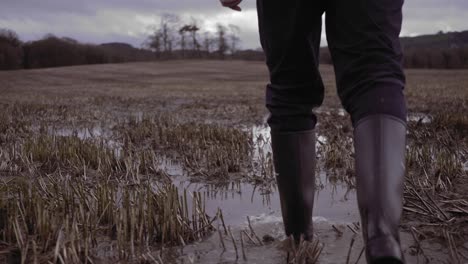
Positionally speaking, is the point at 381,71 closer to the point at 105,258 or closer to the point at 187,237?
the point at 187,237

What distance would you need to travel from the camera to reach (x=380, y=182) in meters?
1.22

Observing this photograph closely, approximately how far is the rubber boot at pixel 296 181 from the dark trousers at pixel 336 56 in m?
0.05

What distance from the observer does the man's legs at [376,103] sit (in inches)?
47.9

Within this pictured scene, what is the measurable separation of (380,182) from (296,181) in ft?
1.61

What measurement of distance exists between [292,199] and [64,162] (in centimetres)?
230

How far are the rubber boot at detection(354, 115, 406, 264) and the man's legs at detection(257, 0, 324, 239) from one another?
37 cm

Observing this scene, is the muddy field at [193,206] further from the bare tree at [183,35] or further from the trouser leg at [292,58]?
the bare tree at [183,35]

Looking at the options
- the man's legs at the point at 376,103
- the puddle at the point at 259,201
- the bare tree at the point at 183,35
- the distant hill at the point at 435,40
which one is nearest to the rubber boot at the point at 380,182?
the man's legs at the point at 376,103

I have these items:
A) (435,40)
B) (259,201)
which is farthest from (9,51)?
(435,40)

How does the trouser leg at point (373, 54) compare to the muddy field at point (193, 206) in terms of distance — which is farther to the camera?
the muddy field at point (193, 206)

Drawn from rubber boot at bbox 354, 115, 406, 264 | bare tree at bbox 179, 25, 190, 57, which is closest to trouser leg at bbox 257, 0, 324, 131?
rubber boot at bbox 354, 115, 406, 264

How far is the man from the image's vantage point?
1.22m

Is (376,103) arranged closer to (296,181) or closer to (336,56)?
(336,56)

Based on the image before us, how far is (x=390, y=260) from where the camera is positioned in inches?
44.3
